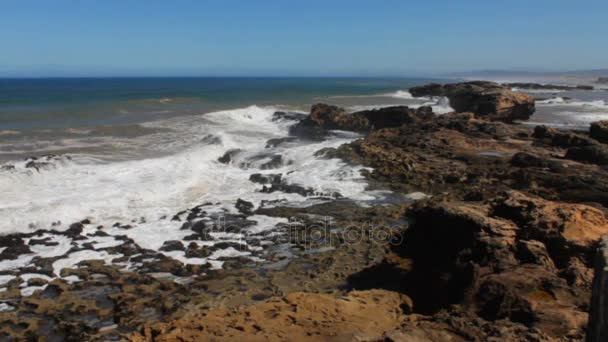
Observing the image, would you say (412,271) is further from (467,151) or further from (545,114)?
(545,114)

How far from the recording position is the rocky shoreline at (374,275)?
4594 mm

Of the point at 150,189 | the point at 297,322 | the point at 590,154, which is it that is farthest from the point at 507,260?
the point at 590,154

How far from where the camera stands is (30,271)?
814cm

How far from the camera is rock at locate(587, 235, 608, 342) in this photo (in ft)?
8.89

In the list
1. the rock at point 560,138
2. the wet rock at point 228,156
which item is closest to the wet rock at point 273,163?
the wet rock at point 228,156

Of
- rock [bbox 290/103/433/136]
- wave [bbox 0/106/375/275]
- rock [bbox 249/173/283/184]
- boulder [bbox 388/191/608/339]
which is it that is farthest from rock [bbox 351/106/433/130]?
boulder [bbox 388/191/608/339]

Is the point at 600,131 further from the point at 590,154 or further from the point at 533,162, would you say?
the point at 533,162

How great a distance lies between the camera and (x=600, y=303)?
9.19ft

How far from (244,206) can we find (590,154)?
32.8 ft

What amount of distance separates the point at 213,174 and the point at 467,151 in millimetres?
8392

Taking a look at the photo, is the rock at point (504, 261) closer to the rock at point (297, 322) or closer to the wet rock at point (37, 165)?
the rock at point (297, 322)

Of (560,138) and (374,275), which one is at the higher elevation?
(560,138)

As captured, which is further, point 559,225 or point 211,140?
point 211,140

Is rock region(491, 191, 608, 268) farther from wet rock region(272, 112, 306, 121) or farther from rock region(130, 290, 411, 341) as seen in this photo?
wet rock region(272, 112, 306, 121)
